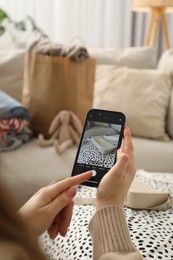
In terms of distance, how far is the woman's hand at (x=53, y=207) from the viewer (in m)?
0.69

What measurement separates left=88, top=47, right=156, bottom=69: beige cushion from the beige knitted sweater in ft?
5.12

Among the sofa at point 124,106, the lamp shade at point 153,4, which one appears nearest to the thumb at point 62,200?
the sofa at point 124,106

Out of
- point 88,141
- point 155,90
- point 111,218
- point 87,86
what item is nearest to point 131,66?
point 155,90

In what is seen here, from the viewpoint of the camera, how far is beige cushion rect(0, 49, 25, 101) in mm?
2096

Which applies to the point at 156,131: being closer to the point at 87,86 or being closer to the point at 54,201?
the point at 87,86

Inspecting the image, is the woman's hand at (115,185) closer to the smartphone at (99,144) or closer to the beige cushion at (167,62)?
the smartphone at (99,144)

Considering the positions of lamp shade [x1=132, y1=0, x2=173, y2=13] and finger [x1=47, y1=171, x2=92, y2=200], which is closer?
finger [x1=47, y1=171, x2=92, y2=200]

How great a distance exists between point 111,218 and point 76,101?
1206 mm

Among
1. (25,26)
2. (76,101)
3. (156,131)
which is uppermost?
(25,26)

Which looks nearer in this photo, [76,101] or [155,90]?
[76,101]

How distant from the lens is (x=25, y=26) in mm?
2809

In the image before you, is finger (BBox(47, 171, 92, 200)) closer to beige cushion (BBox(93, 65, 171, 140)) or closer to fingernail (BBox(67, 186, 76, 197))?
fingernail (BBox(67, 186, 76, 197))

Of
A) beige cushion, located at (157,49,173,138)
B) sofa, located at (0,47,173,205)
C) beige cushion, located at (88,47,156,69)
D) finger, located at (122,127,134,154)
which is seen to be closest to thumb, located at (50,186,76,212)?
finger, located at (122,127,134,154)

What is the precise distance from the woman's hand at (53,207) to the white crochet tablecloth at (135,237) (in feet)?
0.20
